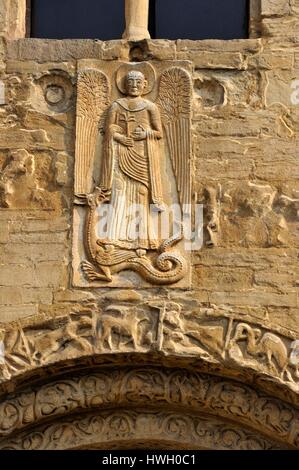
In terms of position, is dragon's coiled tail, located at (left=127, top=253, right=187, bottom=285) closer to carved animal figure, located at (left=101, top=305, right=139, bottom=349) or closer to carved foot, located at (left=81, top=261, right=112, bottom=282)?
carved foot, located at (left=81, top=261, right=112, bottom=282)

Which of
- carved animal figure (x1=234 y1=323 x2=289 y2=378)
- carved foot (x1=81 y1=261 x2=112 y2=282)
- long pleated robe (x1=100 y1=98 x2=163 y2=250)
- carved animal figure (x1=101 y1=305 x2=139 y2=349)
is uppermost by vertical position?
long pleated robe (x1=100 y1=98 x2=163 y2=250)

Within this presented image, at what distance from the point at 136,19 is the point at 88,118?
2.68 ft

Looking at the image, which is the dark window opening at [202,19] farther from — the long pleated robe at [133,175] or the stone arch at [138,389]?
the stone arch at [138,389]

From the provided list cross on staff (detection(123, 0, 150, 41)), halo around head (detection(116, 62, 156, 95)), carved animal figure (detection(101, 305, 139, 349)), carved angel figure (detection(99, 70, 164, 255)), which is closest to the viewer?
carved animal figure (detection(101, 305, 139, 349))

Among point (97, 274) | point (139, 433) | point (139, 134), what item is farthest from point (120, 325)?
point (139, 134)

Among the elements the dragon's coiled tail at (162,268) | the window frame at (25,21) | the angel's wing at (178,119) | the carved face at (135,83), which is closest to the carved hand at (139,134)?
the angel's wing at (178,119)

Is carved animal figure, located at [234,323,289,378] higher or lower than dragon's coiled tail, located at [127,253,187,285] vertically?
lower

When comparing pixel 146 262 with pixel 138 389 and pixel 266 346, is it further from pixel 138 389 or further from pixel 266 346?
pixel 266 346

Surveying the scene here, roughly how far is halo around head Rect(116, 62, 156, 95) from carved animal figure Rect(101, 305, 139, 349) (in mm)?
1534

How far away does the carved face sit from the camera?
40.8ft

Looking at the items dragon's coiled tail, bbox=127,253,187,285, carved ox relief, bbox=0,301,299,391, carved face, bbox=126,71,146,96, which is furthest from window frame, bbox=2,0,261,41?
carved ox relief, bbox=0,301,299,391

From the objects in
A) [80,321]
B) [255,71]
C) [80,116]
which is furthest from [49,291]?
[255,71]

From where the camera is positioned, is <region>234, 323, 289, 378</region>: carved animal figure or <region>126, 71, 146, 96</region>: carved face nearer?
<region>234, 323, 289, 378</region>: carved animal figure
